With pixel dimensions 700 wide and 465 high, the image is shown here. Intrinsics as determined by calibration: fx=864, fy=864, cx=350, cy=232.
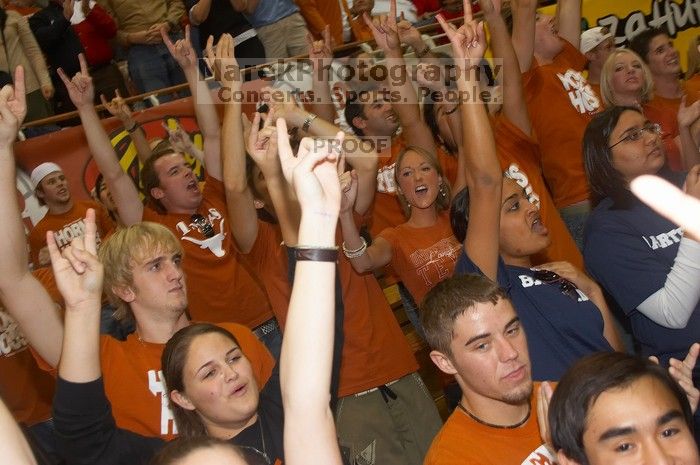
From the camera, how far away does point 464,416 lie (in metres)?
2.44

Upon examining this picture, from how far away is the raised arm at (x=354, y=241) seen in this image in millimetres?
3338

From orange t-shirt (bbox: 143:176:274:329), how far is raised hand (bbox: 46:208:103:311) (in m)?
1.78

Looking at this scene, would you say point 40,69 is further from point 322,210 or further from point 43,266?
point 322,210

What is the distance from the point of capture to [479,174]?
290cm

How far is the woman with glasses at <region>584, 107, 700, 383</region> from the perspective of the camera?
291 centimetres

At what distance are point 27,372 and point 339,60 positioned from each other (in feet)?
9.21

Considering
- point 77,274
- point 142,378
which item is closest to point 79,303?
point 77,274

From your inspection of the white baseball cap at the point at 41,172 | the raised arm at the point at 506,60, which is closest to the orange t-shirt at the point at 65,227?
the white baseball cap at the point at 41,172

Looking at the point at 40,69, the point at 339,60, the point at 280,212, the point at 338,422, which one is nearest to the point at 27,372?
the point at 338,422

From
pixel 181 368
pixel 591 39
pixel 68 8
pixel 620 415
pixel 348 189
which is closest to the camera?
pixel 620 415

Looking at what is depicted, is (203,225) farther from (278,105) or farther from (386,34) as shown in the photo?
(386,34)

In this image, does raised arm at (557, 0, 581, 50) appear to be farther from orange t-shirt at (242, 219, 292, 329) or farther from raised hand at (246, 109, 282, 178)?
raised hand at (246, 109, 282, 178)

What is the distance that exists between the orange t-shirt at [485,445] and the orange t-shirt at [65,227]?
118 inches

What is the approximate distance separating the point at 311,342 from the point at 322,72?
302cm
